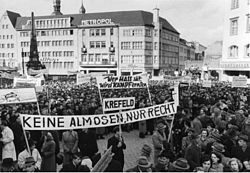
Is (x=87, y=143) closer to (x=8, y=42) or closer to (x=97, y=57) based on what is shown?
(x=97, y=57)

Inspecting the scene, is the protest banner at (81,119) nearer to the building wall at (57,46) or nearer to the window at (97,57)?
the window at (97,57)

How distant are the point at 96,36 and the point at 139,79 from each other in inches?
2126

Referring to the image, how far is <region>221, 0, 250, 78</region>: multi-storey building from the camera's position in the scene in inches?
1474

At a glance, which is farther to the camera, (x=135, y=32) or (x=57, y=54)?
(x=57, y=54)

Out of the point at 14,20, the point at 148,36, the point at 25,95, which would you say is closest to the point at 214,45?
the point at 148,36

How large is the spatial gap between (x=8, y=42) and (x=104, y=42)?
25186 mm

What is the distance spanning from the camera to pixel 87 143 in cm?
778

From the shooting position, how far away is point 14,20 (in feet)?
250

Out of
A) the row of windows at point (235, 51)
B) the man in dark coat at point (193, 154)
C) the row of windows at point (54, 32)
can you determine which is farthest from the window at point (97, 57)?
the man in dark coat at point (193, 154)

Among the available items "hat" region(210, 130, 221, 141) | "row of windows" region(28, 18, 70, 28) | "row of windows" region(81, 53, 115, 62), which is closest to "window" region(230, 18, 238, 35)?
"row of windows" region(81, 53, 115, 62)

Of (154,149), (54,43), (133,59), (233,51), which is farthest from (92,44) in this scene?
(154,149)

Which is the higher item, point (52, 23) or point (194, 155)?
point (52, 23)

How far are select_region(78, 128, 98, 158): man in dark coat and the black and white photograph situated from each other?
2cm

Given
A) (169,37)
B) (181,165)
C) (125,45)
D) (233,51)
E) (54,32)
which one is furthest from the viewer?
(169,37)
